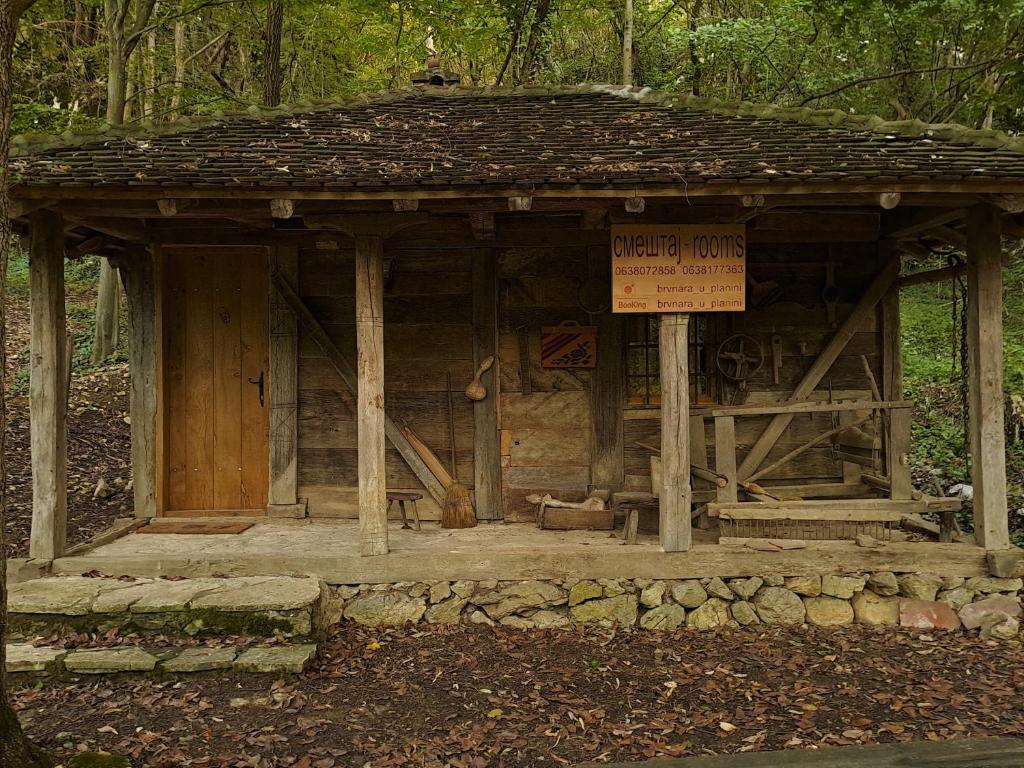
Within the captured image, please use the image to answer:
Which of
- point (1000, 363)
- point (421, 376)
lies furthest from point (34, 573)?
point (1000, 363)

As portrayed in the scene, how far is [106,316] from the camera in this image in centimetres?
1430

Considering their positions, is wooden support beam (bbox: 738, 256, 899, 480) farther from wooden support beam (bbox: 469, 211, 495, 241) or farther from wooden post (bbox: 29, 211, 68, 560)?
wooden post (bbox: 29, 211, 68, 560)

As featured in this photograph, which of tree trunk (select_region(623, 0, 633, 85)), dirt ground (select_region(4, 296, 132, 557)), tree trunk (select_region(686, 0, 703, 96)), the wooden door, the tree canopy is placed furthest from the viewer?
tree trunk (select_region(686, 0, 703, 96))

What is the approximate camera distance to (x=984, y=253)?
5.62 m

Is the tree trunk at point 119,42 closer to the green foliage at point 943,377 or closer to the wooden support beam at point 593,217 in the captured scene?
the wooden support beam at point 593,217

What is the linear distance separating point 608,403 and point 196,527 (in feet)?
12.8

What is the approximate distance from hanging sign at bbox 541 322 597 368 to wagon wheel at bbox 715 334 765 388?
3.86 ft

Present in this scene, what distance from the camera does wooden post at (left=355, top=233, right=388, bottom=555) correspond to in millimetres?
5688

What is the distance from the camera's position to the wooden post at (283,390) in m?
7.09

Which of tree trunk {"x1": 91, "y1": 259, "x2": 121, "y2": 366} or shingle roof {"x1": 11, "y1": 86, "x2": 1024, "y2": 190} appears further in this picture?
tree trunk {"x1": 91, "y1": 259, "x2": 121, "y2": 366}

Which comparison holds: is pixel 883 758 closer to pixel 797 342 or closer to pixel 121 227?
pixel 797 342

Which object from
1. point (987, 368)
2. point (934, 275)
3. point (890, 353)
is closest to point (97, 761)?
point (987, 368)

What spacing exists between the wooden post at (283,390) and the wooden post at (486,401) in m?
1.71

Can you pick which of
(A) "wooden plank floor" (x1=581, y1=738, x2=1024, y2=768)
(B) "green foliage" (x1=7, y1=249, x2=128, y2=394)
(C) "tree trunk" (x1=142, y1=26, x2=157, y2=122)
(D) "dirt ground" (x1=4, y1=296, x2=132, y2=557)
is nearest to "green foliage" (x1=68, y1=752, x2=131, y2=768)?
(A) "wooden plank floor" (x1=581, y1=738, x2=1024, y2=768)
